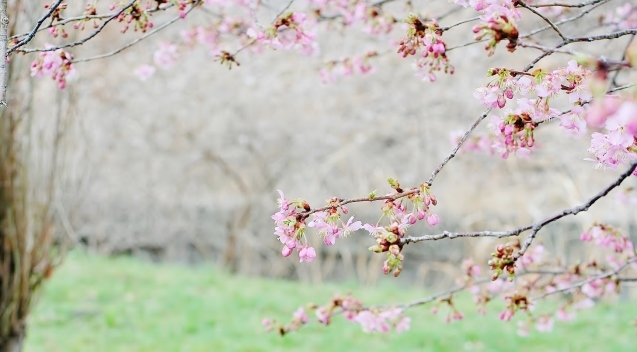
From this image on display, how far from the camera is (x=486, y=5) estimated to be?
5.28 feet

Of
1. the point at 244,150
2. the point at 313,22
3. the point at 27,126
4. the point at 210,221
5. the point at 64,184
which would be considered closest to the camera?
the point at 313,22

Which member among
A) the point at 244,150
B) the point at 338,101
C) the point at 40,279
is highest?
the point at 338,101

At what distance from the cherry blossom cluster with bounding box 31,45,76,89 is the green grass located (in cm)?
344

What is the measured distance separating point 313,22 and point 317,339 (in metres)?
3.32

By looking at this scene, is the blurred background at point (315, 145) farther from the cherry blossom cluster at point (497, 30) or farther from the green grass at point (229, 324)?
the cherry blossom cluster at point (497, 30)

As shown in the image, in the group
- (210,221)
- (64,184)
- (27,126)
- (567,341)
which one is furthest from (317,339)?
(210,221)

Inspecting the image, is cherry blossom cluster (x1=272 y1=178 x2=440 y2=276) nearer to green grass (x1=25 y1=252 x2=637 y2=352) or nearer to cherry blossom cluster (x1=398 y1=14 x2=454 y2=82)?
cherry blossom cluster (x1=398 y1=14 x2=454 y2=82)

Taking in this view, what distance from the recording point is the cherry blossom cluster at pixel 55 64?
214 cm

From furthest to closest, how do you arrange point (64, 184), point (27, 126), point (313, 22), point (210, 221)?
point (210, 221) < point (64, 184) < point (27, 126) < point (313, 22)

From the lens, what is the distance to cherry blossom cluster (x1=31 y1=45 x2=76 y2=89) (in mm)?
2137

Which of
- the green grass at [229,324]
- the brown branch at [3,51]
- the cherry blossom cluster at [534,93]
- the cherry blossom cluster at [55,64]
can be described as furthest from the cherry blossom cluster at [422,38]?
the green grass at [229,324]

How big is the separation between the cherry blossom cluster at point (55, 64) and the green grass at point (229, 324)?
3.44 m

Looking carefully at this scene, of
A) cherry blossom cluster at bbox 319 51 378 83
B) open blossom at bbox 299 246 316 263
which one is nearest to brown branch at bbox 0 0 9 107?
open blossom at bbox 299 246 316 263

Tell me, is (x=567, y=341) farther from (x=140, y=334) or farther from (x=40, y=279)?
(x=40, y=279)
